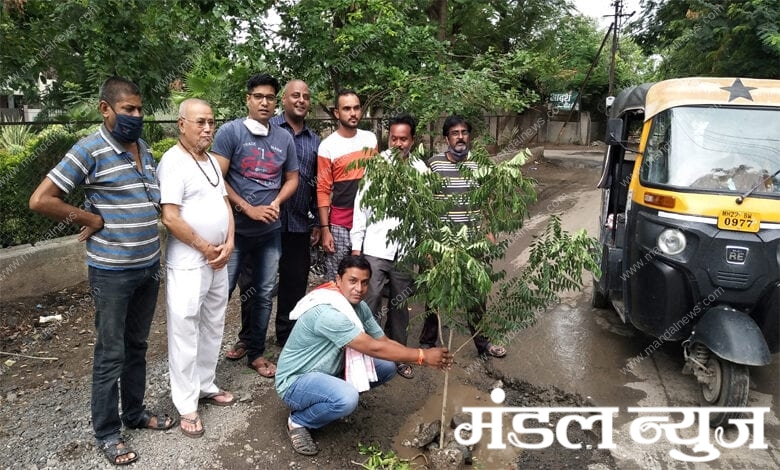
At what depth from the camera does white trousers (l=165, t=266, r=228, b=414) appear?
119 inches

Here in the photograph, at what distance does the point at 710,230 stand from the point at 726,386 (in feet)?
A: 3.22

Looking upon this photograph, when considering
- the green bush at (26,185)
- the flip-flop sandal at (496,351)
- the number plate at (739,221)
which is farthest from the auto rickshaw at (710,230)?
the green bush at (26,185)

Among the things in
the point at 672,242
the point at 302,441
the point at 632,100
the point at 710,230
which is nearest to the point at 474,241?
the point at 302,441

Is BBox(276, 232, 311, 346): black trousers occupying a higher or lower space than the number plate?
lower

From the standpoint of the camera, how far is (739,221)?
11.1 ft

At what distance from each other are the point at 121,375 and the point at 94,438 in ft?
1.38

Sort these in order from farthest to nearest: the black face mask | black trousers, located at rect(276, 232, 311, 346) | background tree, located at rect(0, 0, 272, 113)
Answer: black trousers, located at rect(276, 232, 311, 346)
the black face mask
background tree, located at rect(0, 0, 272, 113)

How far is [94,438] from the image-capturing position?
3.10m

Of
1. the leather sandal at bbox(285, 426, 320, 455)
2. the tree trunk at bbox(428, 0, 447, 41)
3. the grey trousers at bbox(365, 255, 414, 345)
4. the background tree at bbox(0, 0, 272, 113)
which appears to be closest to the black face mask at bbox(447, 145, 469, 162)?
the grey trousers at bbox(365, 255, 414, 345)

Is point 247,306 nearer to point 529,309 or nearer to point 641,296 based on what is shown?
point 529,309

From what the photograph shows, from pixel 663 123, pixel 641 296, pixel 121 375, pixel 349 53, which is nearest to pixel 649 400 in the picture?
pixel 641 296

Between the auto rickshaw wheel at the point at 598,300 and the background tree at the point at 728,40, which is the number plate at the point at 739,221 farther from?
the background tree at the point at 728,40

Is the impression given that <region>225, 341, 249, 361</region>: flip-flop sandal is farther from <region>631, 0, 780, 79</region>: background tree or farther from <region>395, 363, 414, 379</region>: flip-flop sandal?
<region>631, 0, 780, 79</region>: background tree

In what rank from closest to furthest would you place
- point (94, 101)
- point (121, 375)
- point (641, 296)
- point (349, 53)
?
point (121, 375)
point (641, 296)
point (94, 101)
point (349, 53)
